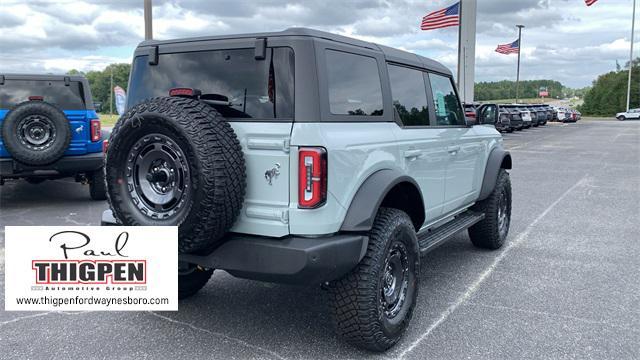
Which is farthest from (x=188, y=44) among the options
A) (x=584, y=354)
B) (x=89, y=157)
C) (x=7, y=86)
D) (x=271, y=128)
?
(x=7, y=86)

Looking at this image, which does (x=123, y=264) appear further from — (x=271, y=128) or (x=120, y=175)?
(x=271, y=128)

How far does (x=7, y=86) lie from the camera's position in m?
7.71

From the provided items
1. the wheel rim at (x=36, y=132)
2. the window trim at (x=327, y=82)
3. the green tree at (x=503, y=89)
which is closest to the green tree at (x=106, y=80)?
the green tree at (x=503, y=89)

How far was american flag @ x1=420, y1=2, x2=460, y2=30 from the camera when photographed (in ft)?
81.9

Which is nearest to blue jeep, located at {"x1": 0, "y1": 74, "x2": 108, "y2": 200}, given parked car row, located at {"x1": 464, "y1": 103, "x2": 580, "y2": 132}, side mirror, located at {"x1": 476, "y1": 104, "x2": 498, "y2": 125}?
side mirror, located at {"x1": 476, "y1": 104, "x2": 498, "y2": 125}

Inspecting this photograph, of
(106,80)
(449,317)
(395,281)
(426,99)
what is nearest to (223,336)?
(395,281)

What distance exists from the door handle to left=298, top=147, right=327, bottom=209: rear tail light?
1.00 meters

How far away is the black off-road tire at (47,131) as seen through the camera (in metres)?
7.07

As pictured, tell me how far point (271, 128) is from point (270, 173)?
0.25m

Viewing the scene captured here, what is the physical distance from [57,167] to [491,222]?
18.7 feet

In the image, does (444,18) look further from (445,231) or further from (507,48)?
(445,231)

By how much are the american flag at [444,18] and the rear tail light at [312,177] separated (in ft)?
77.7

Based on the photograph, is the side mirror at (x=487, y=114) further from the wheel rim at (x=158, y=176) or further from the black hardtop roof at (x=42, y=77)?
the black hardtop roof at (x=42, y=77)

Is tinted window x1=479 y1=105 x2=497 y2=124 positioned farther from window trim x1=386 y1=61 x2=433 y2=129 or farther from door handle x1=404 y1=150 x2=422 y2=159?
door handle x1=404 y1=150 x2=422 y2=159
